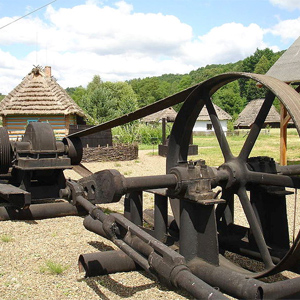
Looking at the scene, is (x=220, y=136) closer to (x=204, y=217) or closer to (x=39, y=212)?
(x=204, y=217)

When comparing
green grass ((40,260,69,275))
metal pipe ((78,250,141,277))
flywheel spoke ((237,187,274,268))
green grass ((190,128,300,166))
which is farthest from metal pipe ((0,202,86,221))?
green grass ((190,128,300,166))

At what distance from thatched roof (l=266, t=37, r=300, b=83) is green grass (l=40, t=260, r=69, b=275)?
27.5ft

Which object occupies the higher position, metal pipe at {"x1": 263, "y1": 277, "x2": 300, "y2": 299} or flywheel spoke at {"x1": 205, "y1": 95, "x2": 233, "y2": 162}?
flywheel spoke at {"x1": 205, "y1": 95, "x2": 233, "y2": 162}

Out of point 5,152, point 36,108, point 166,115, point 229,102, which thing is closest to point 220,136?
point 5,152

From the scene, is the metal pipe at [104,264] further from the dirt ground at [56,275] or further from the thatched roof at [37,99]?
the thatched roof at [37,99]

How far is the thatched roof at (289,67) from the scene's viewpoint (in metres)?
11.1

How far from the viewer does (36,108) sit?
67.7ft

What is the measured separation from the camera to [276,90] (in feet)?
9.37

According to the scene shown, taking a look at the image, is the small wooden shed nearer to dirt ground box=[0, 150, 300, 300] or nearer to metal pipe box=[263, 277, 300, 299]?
dirt ground box=[0, 150, 300, 300]

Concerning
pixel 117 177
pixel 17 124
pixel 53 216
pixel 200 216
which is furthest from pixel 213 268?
pixel 17 124

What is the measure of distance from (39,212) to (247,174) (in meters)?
3.74

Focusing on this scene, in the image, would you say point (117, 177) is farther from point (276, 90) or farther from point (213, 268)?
point (276, 90)

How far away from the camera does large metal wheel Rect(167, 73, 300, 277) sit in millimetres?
2998

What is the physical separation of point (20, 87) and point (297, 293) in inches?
829
